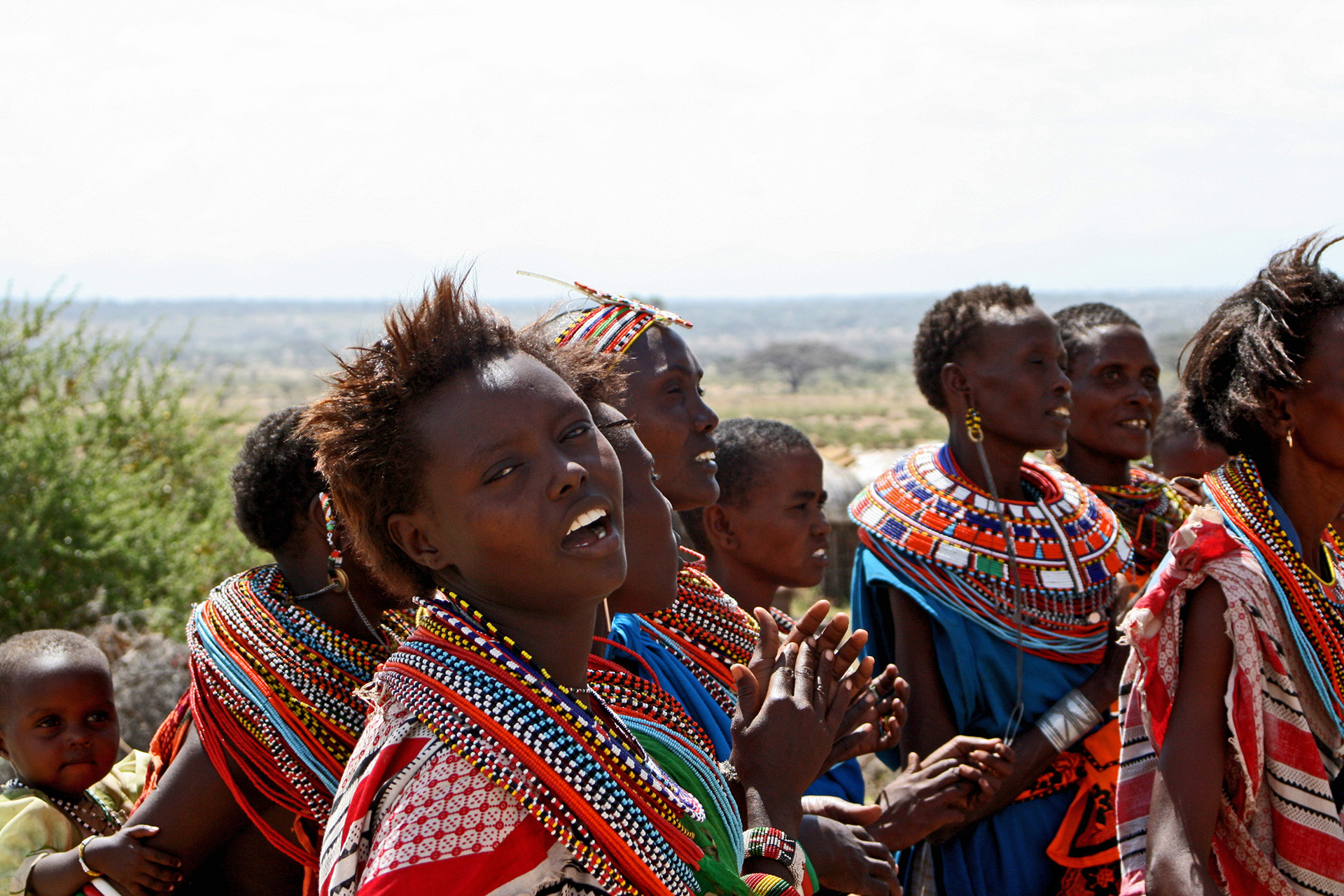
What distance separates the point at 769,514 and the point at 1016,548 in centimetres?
79

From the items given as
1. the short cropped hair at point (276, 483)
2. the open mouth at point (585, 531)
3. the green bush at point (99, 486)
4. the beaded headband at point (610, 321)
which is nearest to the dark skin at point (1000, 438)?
the beaded headband at point (610, 321)

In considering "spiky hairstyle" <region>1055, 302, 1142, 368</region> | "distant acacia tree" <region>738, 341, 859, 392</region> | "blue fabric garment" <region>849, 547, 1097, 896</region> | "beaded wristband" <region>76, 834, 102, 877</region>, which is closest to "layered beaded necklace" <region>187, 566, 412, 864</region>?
"beaded wristband" <region>76, 834, 102, 877</region>

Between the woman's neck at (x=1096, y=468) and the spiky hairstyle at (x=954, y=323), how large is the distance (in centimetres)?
79

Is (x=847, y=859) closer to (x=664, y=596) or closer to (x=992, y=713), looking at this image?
(x=664, y=596)

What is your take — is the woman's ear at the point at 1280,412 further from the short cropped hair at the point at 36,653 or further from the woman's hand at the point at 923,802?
the short cropped hair at the point at 36,653

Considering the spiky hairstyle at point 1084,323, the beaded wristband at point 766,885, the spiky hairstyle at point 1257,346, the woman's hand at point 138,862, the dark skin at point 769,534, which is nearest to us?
the beaded wristband at point 766,885

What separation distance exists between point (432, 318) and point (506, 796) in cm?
75

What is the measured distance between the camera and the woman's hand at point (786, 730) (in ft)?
6.69

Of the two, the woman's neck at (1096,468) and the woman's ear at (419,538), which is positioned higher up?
the woman's ear at (419,538)

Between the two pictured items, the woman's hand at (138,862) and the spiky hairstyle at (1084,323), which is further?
the spiky hairstyle at (1084,323)

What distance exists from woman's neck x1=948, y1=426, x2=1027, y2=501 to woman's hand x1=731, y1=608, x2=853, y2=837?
1.85 metres

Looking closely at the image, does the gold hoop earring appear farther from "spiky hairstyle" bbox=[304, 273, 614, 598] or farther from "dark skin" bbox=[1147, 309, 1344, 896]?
"spiky hairstyle" bbox=[304, 273, 614, 598]

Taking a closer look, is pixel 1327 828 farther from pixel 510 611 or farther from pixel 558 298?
pixel 558 298

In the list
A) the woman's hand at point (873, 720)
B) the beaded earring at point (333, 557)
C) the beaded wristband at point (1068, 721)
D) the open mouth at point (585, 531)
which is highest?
the open mouth at point (585, 531)
